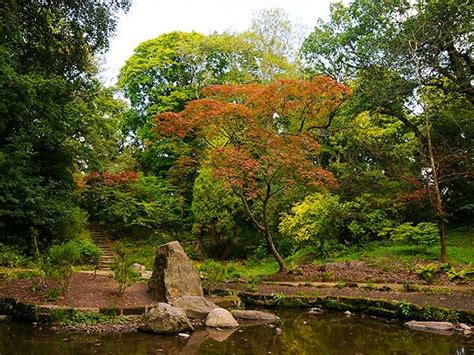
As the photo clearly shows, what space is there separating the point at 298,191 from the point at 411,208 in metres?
4.78

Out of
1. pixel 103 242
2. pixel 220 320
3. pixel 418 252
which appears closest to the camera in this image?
pixel 220 320

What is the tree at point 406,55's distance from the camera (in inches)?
572

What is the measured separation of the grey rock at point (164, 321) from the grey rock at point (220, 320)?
619 mm

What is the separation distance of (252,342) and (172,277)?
128 inches

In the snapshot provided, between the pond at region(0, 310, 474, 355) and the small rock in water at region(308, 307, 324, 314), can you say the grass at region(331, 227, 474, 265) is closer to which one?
the small rock in water at region(308, 307, 324, 314)

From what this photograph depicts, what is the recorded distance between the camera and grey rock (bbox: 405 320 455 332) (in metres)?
→ 7.85

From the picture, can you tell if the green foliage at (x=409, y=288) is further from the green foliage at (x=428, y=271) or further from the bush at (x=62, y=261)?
the bush at (x=62, y=261)

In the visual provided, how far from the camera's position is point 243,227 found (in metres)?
21.5

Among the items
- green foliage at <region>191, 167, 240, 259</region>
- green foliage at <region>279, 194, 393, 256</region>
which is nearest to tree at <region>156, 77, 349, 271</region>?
green foliage at <region>279, 194, 393, 256</region>

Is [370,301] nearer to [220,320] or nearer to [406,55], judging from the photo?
[220,320]

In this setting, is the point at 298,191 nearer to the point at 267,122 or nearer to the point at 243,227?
the point at 243,227

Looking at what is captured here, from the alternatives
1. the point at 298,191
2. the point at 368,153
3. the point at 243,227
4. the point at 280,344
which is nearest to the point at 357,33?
the point at 368,153

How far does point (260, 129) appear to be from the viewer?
47.0ft

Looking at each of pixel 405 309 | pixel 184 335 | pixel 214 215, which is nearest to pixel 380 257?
pixel 405 309
